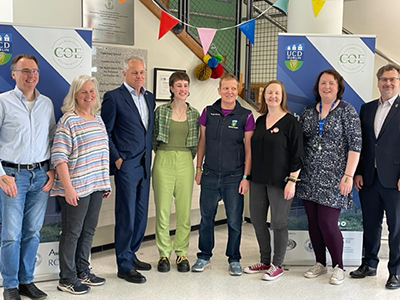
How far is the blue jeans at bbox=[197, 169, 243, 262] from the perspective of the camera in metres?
3.37

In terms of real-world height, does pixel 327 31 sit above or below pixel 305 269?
above

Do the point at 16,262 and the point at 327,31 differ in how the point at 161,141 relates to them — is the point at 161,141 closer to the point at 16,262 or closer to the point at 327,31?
the point at 16,262

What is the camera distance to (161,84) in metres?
4.30

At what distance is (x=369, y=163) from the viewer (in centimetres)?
331

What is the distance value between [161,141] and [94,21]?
1247 millimetres

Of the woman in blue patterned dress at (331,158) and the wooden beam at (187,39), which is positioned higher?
the wooden beam at (187,39)

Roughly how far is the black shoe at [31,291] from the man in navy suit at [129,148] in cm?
61

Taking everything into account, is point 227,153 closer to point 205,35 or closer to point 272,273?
point 272,273

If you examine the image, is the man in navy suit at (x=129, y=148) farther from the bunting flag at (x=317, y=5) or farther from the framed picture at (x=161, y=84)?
the bunting flag at (x=317, y=5)

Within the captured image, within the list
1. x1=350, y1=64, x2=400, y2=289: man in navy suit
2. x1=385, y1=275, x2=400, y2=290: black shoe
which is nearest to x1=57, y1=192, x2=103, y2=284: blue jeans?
x1=350, y1=64, x2=400, y2=289: man in navy suit

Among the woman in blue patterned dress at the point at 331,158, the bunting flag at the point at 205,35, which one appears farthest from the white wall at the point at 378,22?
the bunting flag at the point at 205,35

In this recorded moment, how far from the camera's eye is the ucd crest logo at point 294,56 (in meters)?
3.62

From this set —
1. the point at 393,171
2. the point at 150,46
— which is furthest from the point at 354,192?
the point at 150,46

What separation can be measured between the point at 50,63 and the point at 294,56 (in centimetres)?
186
